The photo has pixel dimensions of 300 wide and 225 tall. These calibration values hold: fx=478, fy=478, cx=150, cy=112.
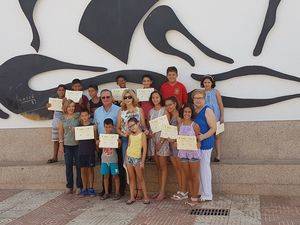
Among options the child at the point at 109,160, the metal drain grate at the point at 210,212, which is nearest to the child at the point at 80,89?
the child at the point at 109,160

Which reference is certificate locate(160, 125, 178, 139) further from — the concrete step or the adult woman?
the concrete step

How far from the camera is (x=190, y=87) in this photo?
338 inches

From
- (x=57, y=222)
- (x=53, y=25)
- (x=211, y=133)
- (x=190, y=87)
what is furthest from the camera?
(x=53, y=25)

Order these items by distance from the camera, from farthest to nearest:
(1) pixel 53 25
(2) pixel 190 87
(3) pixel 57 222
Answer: (1) pixel 53 25, (2) pixel 190 87, (3) pixel 57 222

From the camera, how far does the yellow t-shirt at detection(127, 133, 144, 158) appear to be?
296 inches

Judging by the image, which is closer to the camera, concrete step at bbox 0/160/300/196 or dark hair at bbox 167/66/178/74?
concrete step at bbox 0/160/300/196

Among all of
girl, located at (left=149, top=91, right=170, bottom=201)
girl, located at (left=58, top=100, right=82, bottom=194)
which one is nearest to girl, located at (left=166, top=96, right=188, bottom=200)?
girl, located at (left=149, top=91, right=170, bottom=201)

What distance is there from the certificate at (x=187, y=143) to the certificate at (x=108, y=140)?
1045 mm

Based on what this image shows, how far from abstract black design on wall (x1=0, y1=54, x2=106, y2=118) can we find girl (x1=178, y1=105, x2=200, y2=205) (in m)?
3.02

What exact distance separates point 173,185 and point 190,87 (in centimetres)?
178

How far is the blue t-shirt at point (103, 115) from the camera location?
8.00 meters

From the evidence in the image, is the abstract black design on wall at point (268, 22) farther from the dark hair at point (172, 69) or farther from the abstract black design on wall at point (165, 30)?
the dark hair at point (172, 69)

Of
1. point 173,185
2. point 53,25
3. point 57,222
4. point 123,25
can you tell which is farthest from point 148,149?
point 53,25

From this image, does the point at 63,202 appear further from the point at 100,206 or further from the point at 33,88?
the point at 33,88
